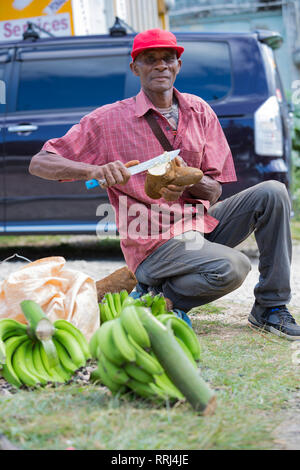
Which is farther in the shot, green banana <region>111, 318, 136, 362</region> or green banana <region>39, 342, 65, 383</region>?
green banana <region>39, 342, 65, 383</region>

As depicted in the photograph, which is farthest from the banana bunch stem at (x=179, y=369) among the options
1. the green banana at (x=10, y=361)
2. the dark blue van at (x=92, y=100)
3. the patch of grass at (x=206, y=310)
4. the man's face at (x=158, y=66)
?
the dark blue van at (x=92, y=100)

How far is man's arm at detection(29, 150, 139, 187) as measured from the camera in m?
3.05

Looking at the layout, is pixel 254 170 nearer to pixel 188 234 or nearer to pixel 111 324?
pixel 188 234

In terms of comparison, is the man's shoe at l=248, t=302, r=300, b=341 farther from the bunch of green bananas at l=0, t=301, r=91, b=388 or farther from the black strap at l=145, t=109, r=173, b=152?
the bunch of green bananas at l=0, t=301, r=91, b=388

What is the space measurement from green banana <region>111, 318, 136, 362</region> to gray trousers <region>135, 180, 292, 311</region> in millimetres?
1251

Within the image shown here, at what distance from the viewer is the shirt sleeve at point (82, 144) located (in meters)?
3.52

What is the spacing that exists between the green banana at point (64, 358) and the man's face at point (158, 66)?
1597 mm

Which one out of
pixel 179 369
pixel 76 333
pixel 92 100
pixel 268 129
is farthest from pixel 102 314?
pixel 92 100

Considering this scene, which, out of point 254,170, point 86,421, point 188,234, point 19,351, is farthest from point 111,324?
point 254,170

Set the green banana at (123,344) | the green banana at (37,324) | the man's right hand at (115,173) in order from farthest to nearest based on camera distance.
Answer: the man's right hand at (115,173) < the green banana at (37,324) < the green banana at (123,344)

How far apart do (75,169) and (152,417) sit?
144 cm

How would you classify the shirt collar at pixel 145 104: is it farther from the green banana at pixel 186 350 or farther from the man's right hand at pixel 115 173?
the green banana at pixel 186 350

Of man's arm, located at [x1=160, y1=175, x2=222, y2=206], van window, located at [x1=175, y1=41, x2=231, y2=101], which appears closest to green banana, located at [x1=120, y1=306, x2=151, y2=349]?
man's arm, located at [x1=160, y1=175, x2=222, y2=206]

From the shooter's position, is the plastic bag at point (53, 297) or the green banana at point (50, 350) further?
the plastic bag at point (53, 297)
